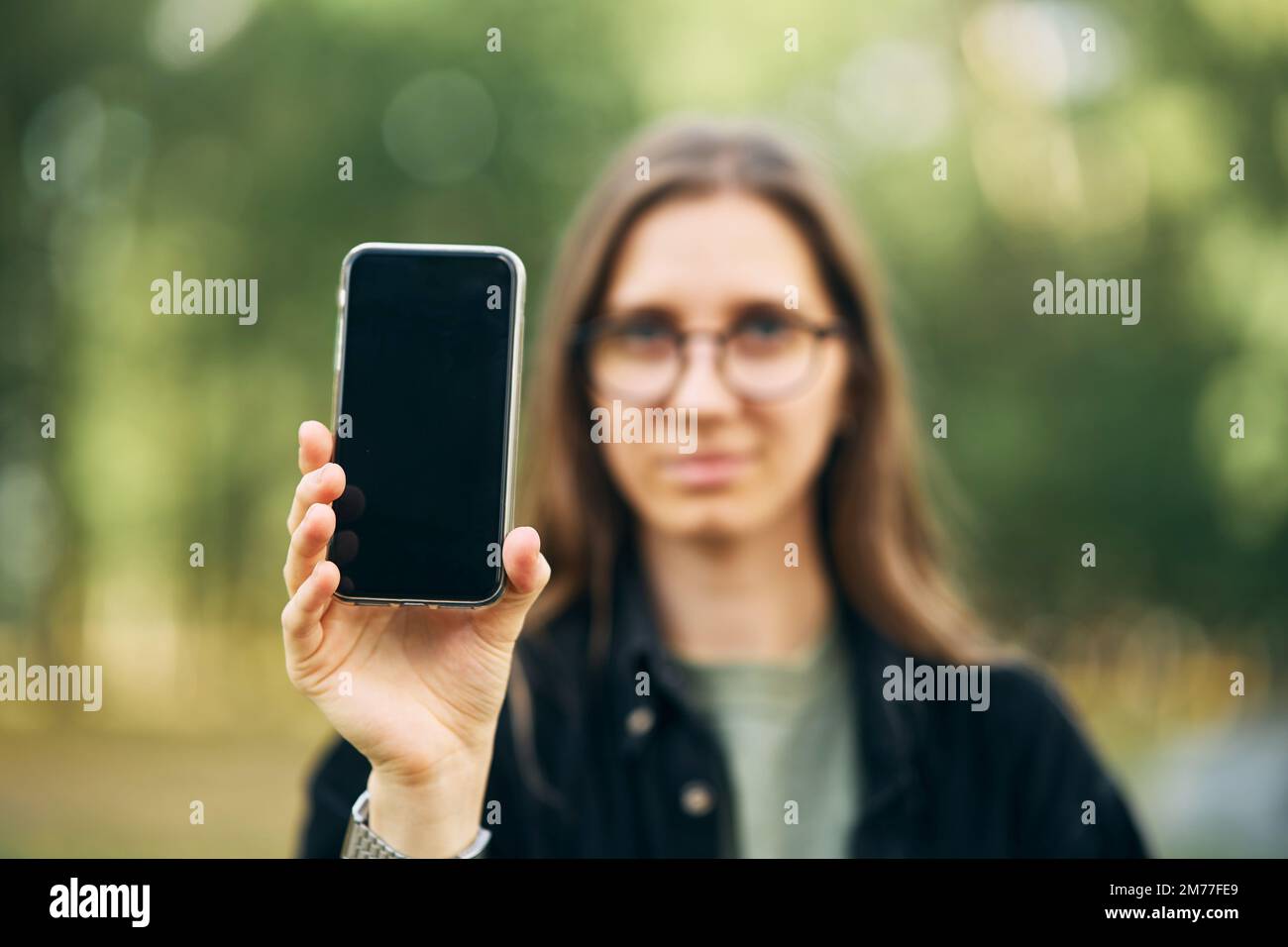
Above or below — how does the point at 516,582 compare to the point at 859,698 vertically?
above

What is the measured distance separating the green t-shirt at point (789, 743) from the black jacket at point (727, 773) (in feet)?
0.08

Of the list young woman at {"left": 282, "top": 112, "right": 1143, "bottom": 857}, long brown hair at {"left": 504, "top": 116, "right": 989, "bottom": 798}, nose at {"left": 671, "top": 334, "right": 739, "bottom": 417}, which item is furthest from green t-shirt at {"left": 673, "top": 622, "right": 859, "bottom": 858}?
nose at {"left": 671, "top": 334, "right": 739, "bottom": 417}

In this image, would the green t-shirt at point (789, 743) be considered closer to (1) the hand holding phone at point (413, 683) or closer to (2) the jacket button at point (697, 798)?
(2) the jacket button at point (697, 798)

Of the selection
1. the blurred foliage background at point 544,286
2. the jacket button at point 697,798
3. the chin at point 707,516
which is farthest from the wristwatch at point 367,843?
the blurred foliage background at point 544,286

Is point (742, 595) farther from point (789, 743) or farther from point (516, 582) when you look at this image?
point (516, 582)

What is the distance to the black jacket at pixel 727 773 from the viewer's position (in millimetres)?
1696

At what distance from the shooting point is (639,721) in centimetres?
176

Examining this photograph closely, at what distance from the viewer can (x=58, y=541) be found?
132 inches

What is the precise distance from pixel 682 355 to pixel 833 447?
1.03 ft

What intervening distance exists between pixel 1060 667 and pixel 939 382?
0.91 m

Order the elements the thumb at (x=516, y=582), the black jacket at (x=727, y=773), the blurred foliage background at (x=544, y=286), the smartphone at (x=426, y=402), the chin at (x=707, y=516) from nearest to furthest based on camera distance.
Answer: the thumb at (x=516, y=582), the smartphone at (x=426, y=402), the black jacket at (x=727, y=773), the chin at (x=707, y=516), the blurred foliage background at (x=544, y=286)

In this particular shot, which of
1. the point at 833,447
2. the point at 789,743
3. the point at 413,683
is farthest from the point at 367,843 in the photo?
the point at 833,447

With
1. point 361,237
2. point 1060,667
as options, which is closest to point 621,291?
point 361,237

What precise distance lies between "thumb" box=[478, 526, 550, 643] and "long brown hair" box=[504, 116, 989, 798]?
718mm
